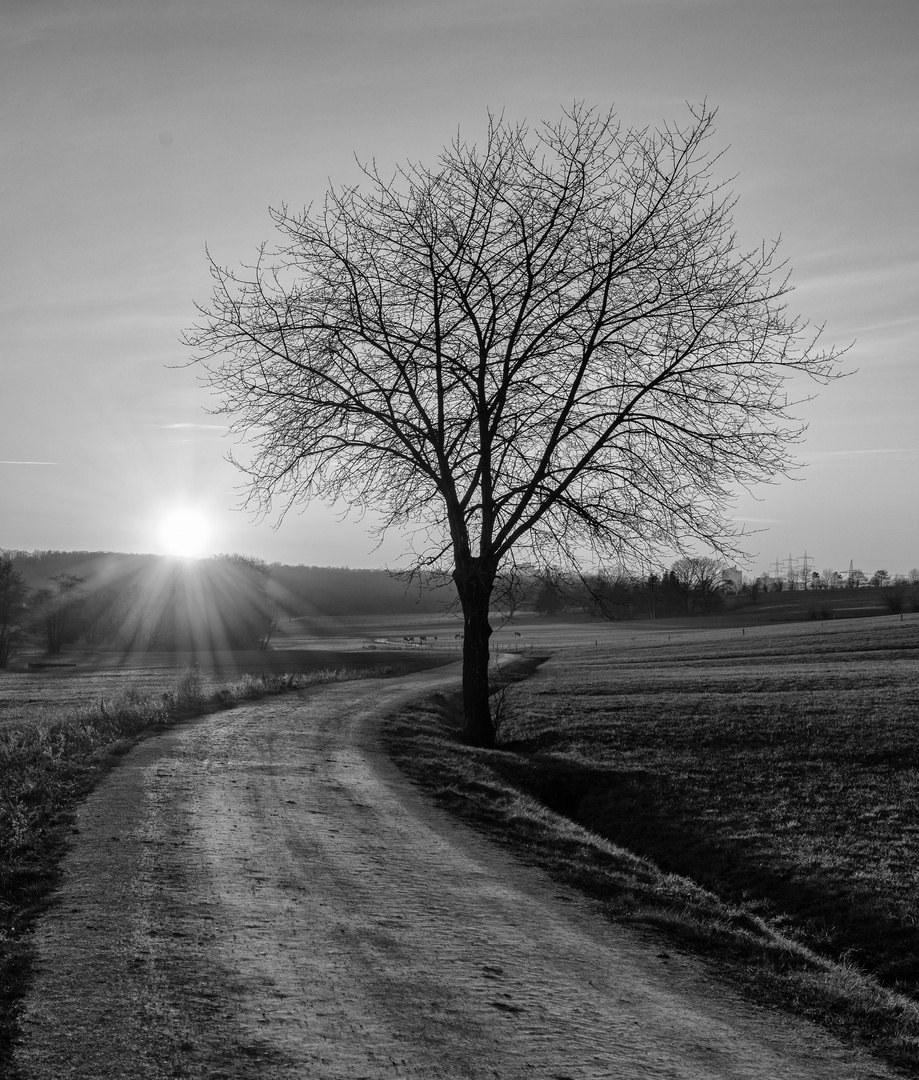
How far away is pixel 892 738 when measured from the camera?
52.6 feet

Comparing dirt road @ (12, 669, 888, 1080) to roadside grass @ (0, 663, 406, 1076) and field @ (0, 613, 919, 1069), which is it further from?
field @ (0, 613, 919, 1069)

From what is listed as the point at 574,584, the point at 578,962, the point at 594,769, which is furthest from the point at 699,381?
the point at 578,962

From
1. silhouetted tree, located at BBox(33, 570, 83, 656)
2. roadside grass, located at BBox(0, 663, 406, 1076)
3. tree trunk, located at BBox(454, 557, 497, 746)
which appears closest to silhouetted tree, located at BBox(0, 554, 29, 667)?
silhouetted tree, located at BBox(33, 570, 83, 656)

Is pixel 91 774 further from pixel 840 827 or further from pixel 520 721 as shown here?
pixel 520 721

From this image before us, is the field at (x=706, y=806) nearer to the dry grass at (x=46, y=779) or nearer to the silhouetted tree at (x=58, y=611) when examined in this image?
the dry grass at (x=46, y=779)

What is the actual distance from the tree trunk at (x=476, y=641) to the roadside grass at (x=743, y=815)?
0.65 metres

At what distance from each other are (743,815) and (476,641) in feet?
18.7

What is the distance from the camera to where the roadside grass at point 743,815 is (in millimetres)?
6098

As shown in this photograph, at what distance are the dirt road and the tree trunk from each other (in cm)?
691

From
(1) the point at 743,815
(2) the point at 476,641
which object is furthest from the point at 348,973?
(2) the point at 476,641

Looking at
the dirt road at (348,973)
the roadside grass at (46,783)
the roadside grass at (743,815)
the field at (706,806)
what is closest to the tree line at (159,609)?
the field at (706,806)

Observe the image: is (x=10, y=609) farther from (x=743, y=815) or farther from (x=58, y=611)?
(x=743, y=815)

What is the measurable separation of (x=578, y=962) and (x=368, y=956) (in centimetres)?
136

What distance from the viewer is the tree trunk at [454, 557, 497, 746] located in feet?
50.3
